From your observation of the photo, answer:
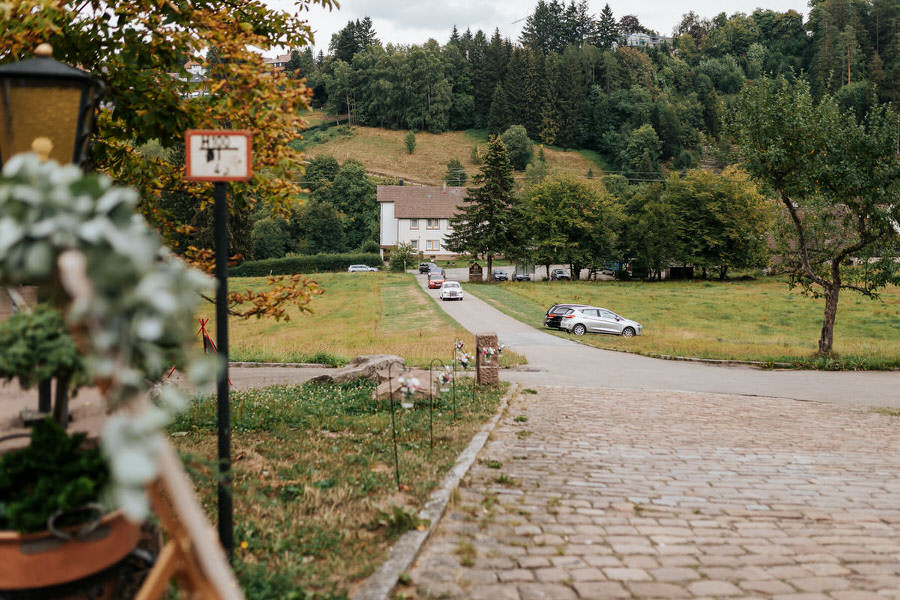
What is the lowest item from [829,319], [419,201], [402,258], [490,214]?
[829,319]

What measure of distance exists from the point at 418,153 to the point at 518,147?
821 inches

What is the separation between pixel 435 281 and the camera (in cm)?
5662

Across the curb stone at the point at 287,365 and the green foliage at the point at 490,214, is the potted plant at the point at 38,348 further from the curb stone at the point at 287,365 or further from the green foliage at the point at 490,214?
the green foliage at the point at 490,214

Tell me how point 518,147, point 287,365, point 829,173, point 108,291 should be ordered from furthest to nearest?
point 518,147, point 829,173, point 287,365, point 108,291

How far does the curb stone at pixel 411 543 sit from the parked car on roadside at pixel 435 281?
49.1 metres

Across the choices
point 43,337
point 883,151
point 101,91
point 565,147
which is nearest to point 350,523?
point 43,337

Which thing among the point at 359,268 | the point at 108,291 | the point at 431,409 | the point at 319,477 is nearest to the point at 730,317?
the point at 431,409

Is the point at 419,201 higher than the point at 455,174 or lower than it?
lower

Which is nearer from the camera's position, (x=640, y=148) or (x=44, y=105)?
(x=44, y=105)

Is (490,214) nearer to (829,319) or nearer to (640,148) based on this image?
(829,319)

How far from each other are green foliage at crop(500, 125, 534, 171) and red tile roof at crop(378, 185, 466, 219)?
31.8 meters

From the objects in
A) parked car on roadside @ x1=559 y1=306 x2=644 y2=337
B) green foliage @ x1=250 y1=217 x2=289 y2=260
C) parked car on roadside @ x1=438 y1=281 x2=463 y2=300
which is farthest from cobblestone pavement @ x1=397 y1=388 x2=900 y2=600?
green foliage @ x1=250 y1=217 x2=289 y2=260

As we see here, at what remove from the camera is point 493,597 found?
3.74m

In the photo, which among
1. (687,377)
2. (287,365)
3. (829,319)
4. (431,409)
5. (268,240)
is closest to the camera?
(431,409)
